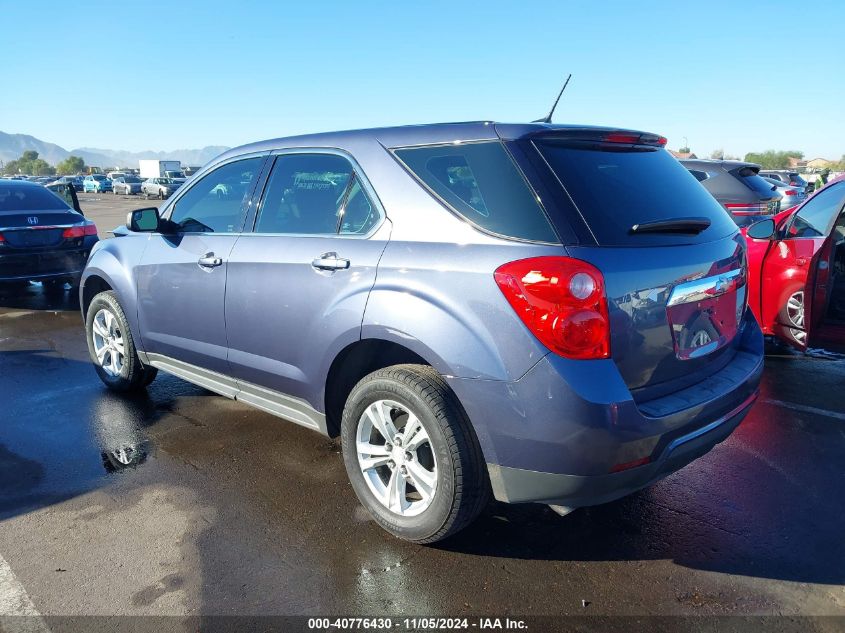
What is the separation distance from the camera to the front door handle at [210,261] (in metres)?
3.74

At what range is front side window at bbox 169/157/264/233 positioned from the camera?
12.6 feet

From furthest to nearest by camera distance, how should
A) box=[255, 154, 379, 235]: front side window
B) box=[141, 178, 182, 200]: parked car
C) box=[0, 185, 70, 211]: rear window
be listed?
box=[141, 178, 182, 200]: parked car, box=[0, 185, 70, 211]: rear window, box=[255, 154, 379, 235]: front side window

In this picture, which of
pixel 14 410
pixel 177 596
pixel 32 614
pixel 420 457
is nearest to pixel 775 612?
pixel 420 457

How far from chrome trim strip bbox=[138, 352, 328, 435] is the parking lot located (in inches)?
15.0

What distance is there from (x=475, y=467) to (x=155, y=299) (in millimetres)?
2681

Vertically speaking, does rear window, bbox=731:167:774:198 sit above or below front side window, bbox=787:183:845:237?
above

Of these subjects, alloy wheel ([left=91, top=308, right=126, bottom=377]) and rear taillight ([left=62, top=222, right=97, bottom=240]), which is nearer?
alloy wheel ([left=91, top=308, right=126, bottom=377])

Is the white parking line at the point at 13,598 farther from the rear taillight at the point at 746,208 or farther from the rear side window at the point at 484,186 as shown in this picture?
the rear taillight at the point at 746,208

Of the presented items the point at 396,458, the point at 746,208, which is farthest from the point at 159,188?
the point at 396,458

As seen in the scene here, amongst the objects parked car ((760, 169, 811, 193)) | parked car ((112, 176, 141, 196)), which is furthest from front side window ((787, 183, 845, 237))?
parked car ((112, 176, 141, 196))

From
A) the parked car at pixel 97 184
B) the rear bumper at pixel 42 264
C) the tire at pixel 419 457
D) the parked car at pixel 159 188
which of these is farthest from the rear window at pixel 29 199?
the parked car at pixel 97 184

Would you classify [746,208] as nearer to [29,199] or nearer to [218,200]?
[218,200]

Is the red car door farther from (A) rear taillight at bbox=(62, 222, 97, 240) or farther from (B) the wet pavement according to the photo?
(A) rear taillight at bbox=(62, 222, 97, 240)

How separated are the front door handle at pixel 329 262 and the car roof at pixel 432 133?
23.3 inches
